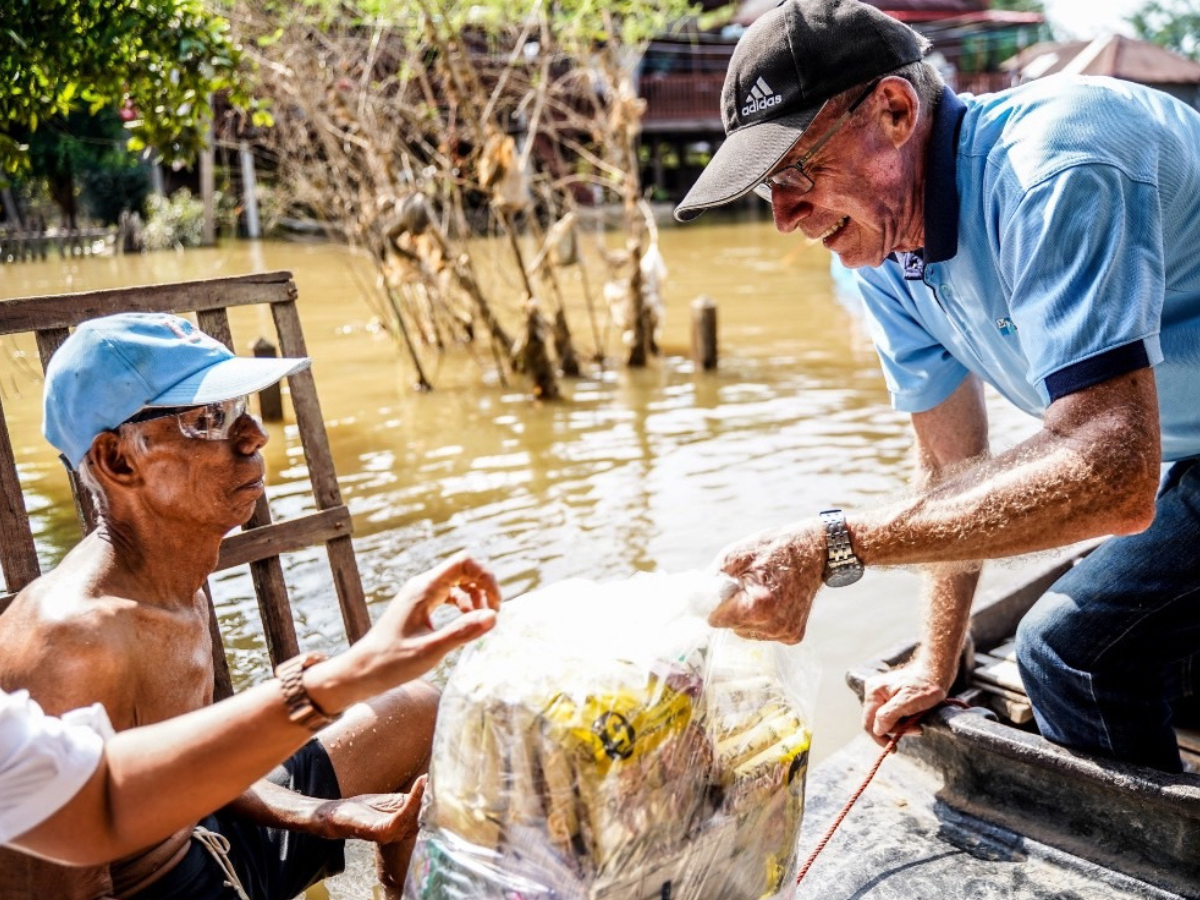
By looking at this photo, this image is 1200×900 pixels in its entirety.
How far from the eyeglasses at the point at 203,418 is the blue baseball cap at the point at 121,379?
4 centimetres

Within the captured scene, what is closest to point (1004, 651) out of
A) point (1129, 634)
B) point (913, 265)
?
point (1129, 634)

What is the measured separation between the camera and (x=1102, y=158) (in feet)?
6.81

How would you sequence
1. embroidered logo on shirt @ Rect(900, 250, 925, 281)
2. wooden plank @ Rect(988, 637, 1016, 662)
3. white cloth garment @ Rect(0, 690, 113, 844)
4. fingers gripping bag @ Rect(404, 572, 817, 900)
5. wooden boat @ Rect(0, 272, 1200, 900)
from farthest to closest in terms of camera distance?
wooden plank @ Rect(988, 637, 1016, 662), wooden boat @ Rect(0, 272, 1200, 900), embroidered logo on shirt @ Rect(900, 250, 925, 281), fingers gripping bag @ Rect(404, 572, 817, 900), white cloth garment @ Rect(0, 690, 113, 844)

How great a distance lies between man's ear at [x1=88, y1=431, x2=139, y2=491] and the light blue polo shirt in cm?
171

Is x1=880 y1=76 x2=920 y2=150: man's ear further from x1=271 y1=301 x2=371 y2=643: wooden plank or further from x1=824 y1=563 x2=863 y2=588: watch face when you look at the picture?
x1=271 y1=301 x2=371 y2=643: wooden plank

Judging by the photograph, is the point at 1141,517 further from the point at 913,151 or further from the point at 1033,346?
the point at 913,151

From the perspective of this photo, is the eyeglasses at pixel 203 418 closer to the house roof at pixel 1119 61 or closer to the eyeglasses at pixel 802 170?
the eyeglasses at pixel 802 170

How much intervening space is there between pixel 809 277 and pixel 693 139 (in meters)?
18.6

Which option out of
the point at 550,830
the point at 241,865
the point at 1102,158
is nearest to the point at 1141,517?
the point at 1102,158

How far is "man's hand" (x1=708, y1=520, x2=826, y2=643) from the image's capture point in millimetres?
1990

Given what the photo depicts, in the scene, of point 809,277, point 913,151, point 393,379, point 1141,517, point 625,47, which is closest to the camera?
point 1141,517

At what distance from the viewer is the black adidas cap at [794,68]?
224 cm

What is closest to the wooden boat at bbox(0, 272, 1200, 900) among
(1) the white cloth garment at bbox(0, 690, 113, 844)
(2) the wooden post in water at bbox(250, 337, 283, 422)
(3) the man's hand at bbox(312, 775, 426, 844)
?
(3) the man's hand at bbox(312, 775, 426, 844)

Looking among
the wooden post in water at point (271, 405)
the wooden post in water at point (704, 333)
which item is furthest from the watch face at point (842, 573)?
the wooden post in water at point (704, 333)
